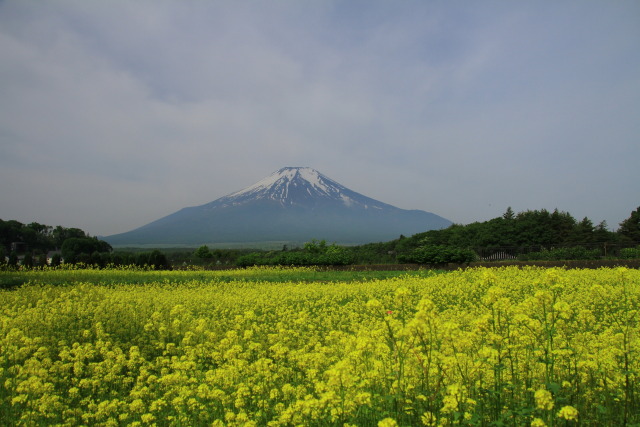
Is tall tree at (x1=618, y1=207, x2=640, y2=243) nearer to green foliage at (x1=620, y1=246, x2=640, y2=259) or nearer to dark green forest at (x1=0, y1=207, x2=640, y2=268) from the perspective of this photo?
dark green forest at (x1=0, y1=207, x2=640, y2=268)

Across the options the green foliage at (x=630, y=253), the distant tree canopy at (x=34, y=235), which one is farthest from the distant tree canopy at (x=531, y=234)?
the distant tree canopy at (x=34, y=235)

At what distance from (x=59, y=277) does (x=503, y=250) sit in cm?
3003

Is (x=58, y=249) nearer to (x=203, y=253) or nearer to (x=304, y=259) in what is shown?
(x=203, y=253)

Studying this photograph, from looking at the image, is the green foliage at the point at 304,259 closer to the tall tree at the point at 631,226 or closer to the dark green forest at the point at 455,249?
the dark green forest at the point at 455,249

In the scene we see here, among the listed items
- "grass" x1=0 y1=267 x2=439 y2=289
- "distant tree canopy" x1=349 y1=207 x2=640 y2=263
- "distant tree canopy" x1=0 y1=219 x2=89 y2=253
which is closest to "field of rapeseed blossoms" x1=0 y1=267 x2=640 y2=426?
"grass" x1=0 y1=267 x2=439 y2=289

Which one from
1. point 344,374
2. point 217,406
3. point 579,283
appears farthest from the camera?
point 579,283

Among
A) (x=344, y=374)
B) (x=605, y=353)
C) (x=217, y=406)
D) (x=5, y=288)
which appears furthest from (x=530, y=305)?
(x=5, y=288)

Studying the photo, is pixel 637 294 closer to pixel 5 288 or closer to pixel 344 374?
pixel 344 374

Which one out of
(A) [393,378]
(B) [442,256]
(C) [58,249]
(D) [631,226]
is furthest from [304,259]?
(C) [58,249]

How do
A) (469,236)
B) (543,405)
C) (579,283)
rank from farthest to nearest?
(469,236) → (579,283) → (543,405)

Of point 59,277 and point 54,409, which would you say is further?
point 59,277

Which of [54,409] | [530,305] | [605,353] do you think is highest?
[530,305]

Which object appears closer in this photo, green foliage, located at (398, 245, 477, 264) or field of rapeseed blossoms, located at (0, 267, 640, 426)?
field of rapeseed blossoms, located at (0, 267, 640, 426)

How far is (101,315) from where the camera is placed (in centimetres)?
978
